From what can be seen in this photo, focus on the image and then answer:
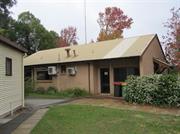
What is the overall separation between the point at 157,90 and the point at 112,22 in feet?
97.6

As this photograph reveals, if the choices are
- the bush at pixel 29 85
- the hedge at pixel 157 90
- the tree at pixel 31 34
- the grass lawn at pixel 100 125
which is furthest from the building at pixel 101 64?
the tree at pixel 31 34

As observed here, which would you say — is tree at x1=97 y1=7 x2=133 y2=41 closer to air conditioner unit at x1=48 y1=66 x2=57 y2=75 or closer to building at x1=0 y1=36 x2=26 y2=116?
air conditioner unit at x1=48 y1=66 x2=57 y2=75

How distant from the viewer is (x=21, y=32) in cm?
4197

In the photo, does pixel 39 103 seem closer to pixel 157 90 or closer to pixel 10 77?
pixel 10 77

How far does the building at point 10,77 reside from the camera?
40.4 feet

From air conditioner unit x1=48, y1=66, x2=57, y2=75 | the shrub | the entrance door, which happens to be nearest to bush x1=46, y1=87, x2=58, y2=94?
the shrub

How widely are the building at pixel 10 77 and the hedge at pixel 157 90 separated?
6.91 metres

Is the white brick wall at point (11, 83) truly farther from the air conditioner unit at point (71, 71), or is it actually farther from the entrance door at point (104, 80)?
the entrance door at point (104, 80)

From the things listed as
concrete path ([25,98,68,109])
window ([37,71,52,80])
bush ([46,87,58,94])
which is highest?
window ([37,71,52,80])

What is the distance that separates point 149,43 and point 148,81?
5985 millimetres

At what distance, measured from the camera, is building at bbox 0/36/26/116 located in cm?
1233

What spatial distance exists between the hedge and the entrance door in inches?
251

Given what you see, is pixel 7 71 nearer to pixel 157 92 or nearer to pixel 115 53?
pixel 157 92

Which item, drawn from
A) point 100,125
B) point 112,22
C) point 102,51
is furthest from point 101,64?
point 112,22
